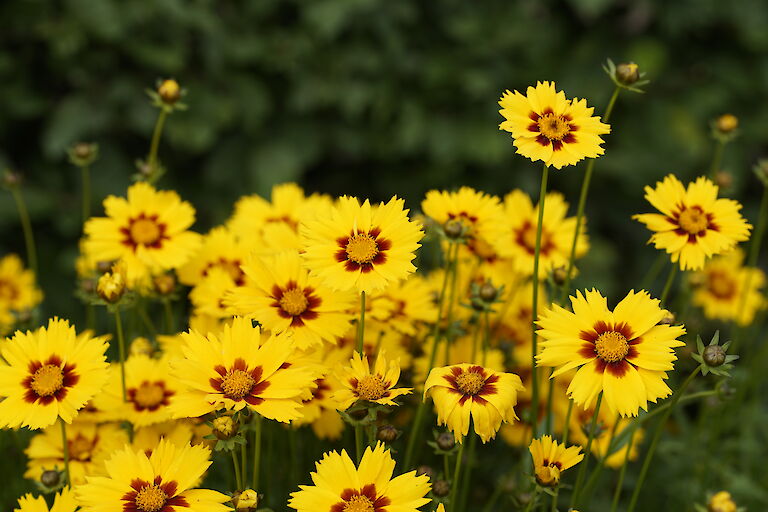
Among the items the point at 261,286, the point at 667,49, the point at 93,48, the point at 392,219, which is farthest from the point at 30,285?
the point at 667,49

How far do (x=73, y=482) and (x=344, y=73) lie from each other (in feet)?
4.93

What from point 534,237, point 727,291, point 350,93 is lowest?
point 534,237

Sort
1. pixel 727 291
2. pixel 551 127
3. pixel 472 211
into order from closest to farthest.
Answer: pixel 551 127 → pixel 472 211 → pixel 727 291

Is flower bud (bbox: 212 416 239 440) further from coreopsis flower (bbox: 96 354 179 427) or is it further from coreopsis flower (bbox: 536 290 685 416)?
coreopsis flower (bbox: 536 290 685 416)

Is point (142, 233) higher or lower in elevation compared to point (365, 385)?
higher

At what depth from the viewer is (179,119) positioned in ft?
7.27

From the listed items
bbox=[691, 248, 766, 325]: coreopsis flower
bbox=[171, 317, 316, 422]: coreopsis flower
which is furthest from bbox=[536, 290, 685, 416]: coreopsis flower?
bbox=[691, 248, 766, 325]: coreopsis flower

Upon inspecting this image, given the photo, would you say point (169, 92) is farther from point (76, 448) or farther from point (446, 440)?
point (446, 440)

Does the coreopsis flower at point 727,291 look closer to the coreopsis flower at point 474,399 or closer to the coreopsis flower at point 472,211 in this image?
the coreopsis flower at point 472,211

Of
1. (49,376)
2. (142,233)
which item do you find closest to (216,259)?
(142,233)

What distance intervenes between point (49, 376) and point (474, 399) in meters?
0.41

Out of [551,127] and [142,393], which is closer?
[551,127]

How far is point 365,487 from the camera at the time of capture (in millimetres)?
776

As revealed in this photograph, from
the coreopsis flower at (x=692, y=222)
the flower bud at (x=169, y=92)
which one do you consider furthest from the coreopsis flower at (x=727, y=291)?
the flower bud at (x=169, y=92)
